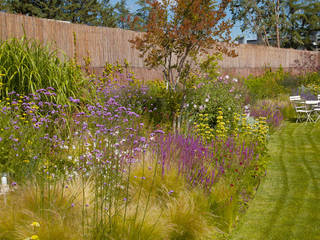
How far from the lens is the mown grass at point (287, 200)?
13.8 feet

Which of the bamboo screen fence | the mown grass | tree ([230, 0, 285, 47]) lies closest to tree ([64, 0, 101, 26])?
tree ([230, 0, 285, 47])

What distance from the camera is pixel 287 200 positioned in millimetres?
5137

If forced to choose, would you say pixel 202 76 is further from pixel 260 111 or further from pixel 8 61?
pixel 8 61

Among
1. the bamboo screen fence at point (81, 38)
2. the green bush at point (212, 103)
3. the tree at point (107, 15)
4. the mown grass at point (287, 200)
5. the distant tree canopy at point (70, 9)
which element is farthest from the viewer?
the tree at point (107, 15)

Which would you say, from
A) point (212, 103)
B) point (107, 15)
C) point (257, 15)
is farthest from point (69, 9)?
point (212, 103)

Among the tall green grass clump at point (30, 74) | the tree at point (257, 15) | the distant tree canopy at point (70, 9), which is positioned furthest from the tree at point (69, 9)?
the tall green grass clump at point (30, 74)

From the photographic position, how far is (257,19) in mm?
35781

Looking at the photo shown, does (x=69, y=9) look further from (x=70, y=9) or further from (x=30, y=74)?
(x=30, y=74)

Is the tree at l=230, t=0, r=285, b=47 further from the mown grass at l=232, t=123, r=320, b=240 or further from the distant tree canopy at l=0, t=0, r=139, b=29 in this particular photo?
the mown grass at l=232, t=123, r=320, b=240

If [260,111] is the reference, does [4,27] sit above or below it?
above

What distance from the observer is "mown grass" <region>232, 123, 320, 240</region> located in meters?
4.20

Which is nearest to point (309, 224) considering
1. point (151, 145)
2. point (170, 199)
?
point (170, 199)

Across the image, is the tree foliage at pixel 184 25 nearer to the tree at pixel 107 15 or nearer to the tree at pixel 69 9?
the tree at pixel 69 9

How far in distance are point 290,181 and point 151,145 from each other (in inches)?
99.9
